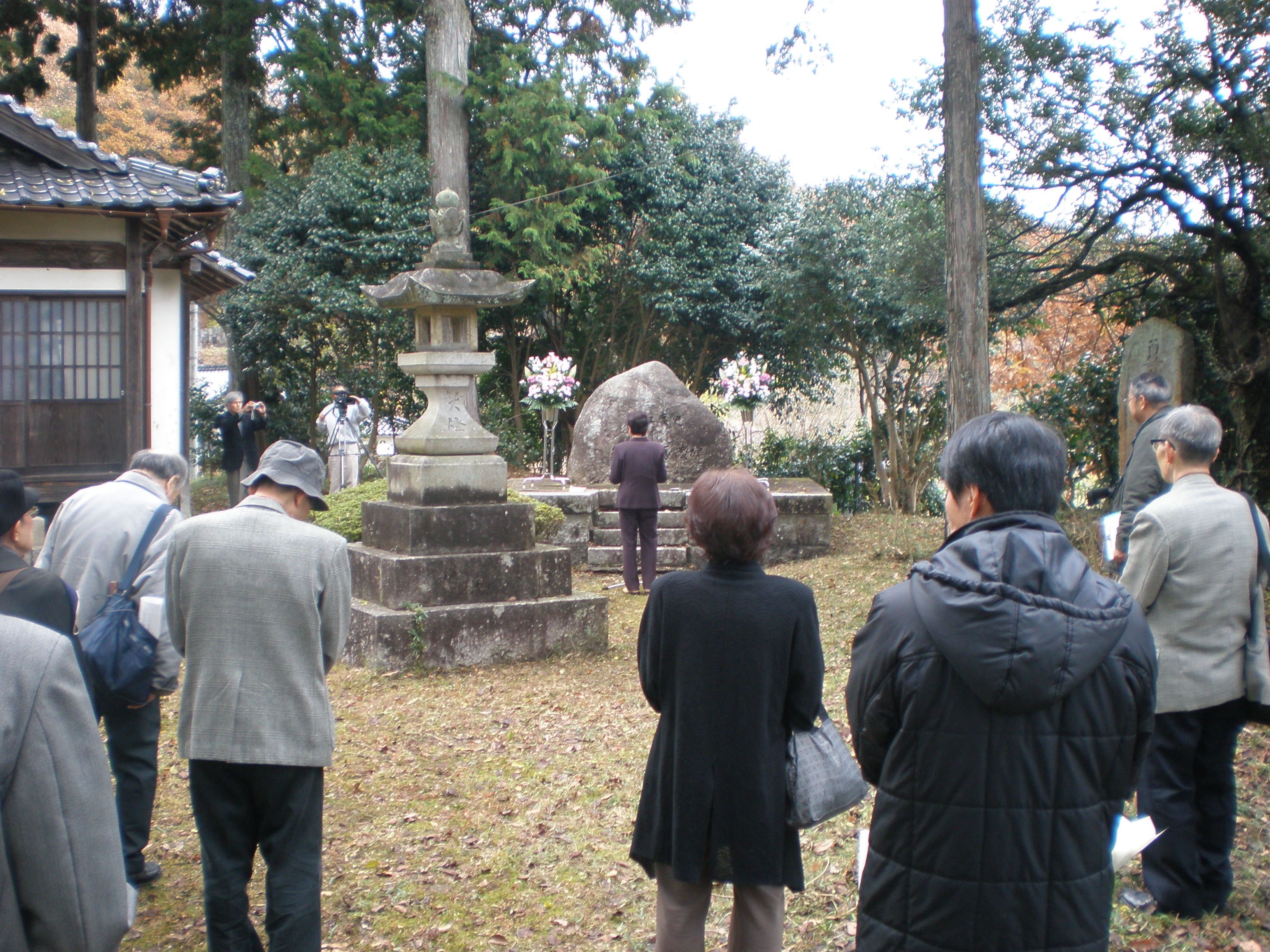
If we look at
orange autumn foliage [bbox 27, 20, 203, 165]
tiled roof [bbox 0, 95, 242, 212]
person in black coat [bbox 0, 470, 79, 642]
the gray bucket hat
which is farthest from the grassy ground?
orange autumn foliage [bbox 27, 20, 203, 165]

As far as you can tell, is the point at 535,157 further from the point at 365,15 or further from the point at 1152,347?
the point at 1152,347

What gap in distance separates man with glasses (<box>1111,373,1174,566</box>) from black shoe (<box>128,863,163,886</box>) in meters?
4.44

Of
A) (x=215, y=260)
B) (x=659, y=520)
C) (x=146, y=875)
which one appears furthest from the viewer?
(x=215, y=260)

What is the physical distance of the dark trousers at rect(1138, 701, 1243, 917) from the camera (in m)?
3.74

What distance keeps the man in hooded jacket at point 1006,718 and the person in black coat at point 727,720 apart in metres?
0.67

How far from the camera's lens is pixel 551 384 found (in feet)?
47.1

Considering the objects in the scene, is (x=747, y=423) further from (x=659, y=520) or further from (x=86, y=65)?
(x=86, y=65)

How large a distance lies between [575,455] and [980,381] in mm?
5971

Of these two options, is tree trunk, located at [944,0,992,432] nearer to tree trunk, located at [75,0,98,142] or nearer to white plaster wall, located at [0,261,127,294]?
white plaster wall, located at [0,261,127,294]

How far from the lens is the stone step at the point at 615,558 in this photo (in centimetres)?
1172

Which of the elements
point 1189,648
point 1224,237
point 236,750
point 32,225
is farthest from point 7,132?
point 1224,237

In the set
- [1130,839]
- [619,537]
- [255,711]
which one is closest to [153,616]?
[255,711]

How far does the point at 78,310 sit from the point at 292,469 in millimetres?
8366

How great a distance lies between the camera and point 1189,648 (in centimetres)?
368
